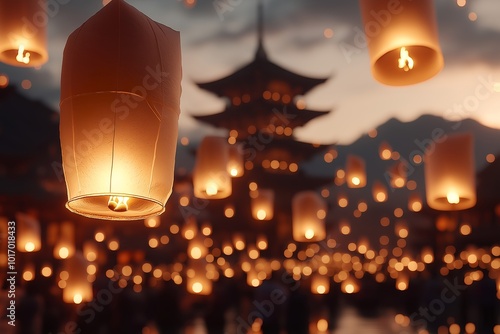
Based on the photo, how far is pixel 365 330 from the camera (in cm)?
955

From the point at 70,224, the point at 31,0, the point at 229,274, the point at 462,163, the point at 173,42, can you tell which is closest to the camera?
the point at 173,42

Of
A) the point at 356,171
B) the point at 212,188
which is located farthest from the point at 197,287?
the point at 212,188

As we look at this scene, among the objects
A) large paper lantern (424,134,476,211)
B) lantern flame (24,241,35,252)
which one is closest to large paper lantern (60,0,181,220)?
large paper lantern (424,134,476,211)

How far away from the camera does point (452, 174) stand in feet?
13.5

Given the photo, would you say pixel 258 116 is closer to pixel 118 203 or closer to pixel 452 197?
pixel 452 197

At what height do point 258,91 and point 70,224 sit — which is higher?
point 258,91

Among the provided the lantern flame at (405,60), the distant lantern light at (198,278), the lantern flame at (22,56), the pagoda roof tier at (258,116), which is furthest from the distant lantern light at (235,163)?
the pagoda roof tier at (258,116)

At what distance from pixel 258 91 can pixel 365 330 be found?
594 inches

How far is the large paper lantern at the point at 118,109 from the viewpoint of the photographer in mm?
1908

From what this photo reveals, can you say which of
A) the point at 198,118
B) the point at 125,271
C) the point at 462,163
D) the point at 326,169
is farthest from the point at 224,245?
the point at 326,169

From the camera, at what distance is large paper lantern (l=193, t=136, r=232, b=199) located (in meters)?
5.44

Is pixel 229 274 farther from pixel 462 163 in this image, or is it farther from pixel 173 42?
pixel 173 42

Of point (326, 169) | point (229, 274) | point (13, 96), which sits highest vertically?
point (326, 169)

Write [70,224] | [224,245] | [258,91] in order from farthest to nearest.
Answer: [258,91] < [224,245] < [70,224]
